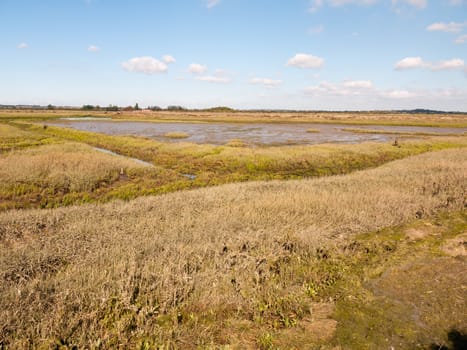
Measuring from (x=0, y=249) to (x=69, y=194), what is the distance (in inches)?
391

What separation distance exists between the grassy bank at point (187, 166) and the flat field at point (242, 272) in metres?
1.88

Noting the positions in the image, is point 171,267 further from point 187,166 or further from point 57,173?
→ point 187,166

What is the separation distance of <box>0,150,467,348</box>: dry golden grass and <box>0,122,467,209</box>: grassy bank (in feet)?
20.0

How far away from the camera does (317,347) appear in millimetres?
4793

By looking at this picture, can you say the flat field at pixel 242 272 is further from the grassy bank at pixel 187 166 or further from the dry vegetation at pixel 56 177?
the grassy bank at pixel 187 166

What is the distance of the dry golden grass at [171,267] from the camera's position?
4879 mm

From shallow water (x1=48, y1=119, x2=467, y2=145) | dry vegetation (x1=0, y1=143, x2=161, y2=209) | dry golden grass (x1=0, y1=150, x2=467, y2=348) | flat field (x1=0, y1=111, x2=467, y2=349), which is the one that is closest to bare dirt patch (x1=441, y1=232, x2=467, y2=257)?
flat field (x1=0, y1=111, x2=467, y2=349)

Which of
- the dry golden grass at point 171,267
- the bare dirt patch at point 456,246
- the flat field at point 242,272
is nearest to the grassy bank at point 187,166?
the flat field at point 242,272

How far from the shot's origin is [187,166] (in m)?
26.5

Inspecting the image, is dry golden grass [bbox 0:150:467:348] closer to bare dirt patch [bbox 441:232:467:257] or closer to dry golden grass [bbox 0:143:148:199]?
bare dirt patch [bbox 441:232:467:257]

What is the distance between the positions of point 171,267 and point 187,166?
20397 millimetres

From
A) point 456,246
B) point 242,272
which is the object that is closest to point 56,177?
point 242,272

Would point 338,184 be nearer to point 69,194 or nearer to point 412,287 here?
point 412,287

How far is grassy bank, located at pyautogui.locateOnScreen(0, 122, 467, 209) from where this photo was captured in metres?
16.6
